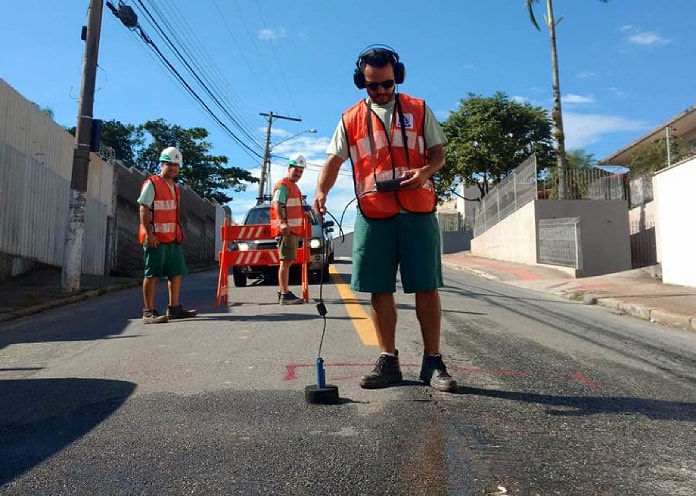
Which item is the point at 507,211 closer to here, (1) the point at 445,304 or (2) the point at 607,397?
(1) the point at 445,304

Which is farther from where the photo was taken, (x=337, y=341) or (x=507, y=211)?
(x=507, y=211)

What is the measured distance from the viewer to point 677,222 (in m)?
11.6

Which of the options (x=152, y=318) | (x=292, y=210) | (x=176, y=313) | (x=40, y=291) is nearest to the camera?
(x=152, y=318)

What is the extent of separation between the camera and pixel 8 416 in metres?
3.12

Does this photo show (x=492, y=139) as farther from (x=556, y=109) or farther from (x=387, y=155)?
(x=387, y=155)

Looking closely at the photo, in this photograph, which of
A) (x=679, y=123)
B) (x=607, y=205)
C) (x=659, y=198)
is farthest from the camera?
(x=679, y=123)

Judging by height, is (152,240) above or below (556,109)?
below

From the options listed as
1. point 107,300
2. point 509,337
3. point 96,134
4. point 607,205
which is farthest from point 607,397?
A: point 607,205

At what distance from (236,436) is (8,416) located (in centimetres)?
135

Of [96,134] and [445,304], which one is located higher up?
[96,134]

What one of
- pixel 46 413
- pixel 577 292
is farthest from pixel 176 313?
pixel 577 292

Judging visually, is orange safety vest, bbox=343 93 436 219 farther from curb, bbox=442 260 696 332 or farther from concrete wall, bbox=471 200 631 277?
concrete wall, bbox=471 200 631 277

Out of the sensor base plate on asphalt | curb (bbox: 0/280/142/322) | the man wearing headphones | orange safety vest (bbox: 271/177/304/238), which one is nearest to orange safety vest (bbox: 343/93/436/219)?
the man wearing headphones

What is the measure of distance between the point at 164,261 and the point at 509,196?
1827 centimetres
